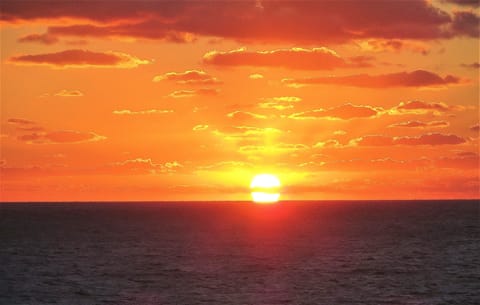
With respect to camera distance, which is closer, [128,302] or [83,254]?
[128,302]

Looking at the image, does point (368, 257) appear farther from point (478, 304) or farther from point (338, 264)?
point (478, 304)

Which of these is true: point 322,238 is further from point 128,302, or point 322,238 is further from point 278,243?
point 128,302

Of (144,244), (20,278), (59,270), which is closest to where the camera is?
(20,278)

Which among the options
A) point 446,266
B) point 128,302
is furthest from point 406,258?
point 128,302

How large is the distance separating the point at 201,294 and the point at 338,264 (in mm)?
28907

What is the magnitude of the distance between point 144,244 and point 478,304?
6951 centimetres

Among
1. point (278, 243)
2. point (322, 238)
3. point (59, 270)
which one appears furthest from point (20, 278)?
point (322, 238)

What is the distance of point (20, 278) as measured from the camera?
81.2m

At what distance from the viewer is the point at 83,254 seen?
109 m

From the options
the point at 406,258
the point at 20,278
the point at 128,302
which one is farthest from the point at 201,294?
the point at 406,258

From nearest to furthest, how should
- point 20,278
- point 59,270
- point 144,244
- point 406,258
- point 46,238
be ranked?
point 20,278, point 59,270, point 406,258, point 144,244, point 46,238

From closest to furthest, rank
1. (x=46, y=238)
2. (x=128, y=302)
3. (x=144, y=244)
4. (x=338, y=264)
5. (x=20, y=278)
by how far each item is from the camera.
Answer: (x=128, y=302)
(x=20, y=278)
(x=338, y=264)
(x=144, y=244)
(x=46, y=238)

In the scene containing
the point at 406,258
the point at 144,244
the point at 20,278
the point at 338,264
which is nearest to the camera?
the point at 20,278

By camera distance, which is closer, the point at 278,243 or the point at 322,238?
the point at 278,243
